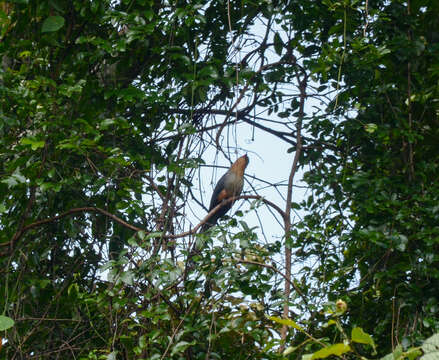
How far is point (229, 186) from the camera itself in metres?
3.66

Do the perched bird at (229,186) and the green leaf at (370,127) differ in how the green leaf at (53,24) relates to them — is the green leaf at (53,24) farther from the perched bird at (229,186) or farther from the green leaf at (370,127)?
the green leaf at (370,127)

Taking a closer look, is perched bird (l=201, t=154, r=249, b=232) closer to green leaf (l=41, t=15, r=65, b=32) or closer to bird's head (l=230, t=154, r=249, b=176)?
bird's head (l=230, t=154, r=249, b=176)

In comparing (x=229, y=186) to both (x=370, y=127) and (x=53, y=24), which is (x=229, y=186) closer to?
(x=370, y=127)

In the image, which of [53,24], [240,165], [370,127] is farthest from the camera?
[240,165]

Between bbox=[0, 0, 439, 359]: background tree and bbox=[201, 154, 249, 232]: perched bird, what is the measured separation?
0.41 feet

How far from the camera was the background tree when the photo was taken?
2.58m

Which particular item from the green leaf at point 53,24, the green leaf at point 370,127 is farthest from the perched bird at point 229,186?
the green leaf at point 53,24

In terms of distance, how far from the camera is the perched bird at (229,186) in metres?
3.07

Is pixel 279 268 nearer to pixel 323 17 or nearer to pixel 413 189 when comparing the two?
pixel 413 189

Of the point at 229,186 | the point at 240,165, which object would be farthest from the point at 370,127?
the point at 229,186

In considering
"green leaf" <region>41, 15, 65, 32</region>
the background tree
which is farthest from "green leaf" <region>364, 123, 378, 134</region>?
"green leaf" <region>41, 15, 65, 32</region>

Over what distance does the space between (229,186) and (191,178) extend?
2.07 ft

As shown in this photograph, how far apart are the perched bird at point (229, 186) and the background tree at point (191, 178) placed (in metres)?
0.13

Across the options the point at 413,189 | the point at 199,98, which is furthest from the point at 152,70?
the point at 413,189
